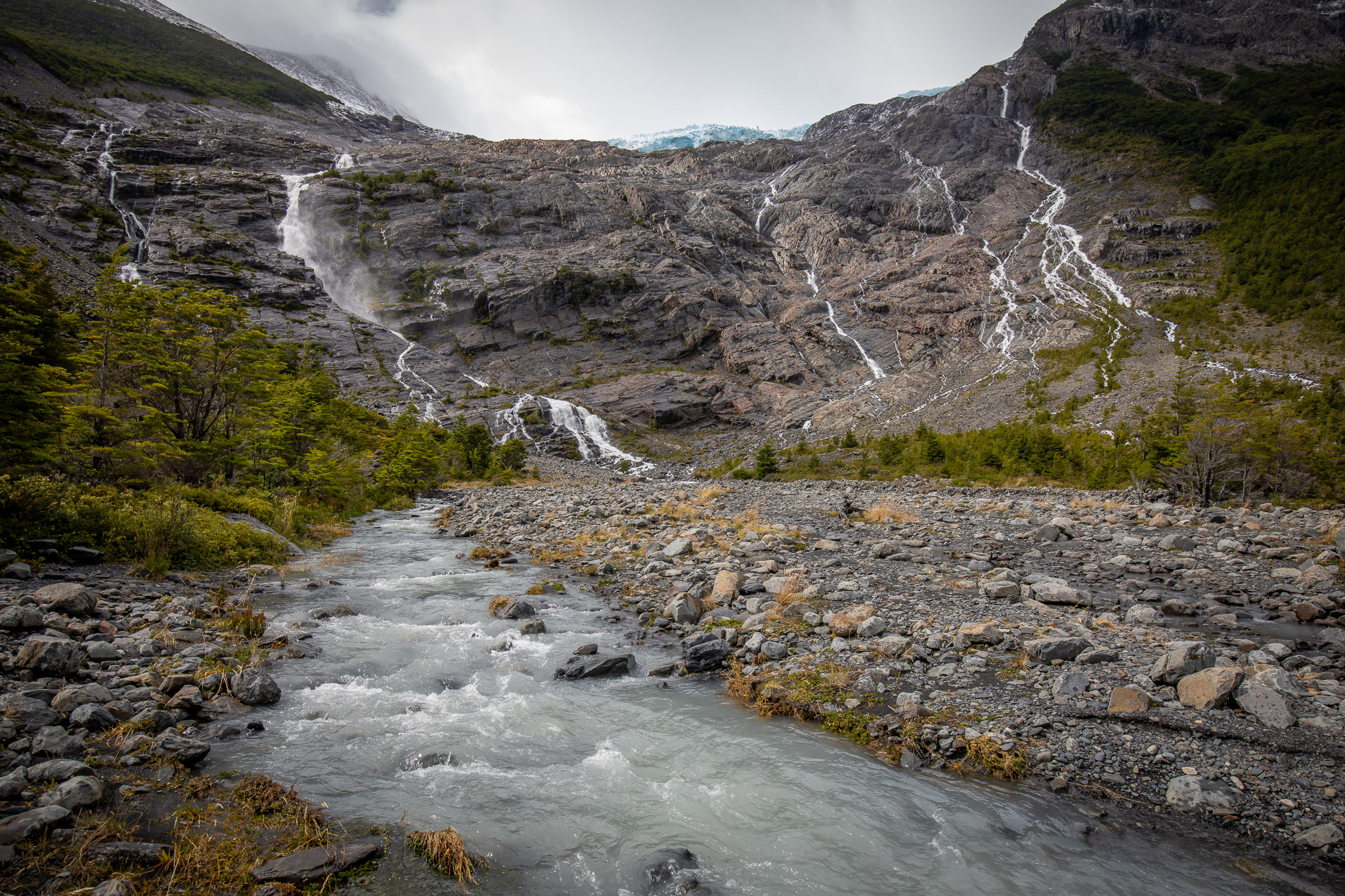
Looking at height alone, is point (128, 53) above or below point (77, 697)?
above

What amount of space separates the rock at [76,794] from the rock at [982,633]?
10.0m

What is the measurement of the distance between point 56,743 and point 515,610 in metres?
6.64

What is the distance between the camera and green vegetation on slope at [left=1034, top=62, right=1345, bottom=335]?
225 feet

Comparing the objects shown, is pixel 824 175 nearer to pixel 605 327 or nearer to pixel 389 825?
pixel 605 327

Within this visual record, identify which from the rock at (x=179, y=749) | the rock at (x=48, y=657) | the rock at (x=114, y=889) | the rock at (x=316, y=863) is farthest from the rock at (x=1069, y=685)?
the rock at (x=48, y=657)

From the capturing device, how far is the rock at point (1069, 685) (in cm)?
675

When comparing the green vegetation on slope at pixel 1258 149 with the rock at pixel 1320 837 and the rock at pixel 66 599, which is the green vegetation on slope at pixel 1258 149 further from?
the rock at pixel 66 599

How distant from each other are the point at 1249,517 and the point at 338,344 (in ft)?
323

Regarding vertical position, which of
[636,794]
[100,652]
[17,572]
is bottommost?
[636,794]

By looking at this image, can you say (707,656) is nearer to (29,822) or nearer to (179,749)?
(179,749)

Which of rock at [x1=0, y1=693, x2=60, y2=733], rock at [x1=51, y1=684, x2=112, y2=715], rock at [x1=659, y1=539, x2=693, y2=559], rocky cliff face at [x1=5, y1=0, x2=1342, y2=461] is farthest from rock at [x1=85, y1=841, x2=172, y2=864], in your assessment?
rocky cliff face at [x1=5, y1=0, x2=1342, y2=461]

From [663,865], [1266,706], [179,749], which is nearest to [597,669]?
[663,865]

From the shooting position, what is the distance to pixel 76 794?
4305mm

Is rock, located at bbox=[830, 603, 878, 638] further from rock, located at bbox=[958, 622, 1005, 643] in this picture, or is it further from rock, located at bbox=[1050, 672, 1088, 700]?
rock, located at bbox=[1050, 672, 1088, 700]
